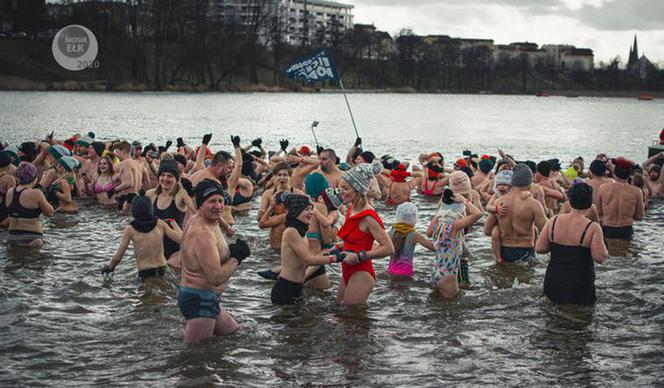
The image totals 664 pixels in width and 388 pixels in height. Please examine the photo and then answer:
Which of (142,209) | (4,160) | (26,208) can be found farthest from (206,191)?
(4,160)

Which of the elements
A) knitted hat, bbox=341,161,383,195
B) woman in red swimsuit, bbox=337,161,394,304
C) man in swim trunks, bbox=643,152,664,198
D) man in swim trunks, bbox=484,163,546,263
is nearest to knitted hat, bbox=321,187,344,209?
woman in red swimsuit, bbox=337,161,394,304

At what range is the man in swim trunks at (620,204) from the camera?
455 inches

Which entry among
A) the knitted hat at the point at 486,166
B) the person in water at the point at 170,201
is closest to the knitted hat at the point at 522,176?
the person in water at the point at 170,201

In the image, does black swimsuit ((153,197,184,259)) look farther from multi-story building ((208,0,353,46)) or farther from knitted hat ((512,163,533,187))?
multi-story building ((208,0,353,46))

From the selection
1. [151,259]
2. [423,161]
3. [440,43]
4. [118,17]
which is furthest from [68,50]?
[440,43]

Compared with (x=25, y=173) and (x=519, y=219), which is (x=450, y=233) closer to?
(x=519, y=219)

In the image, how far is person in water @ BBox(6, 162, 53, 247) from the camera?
33.7 ft

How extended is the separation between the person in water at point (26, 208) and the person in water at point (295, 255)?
4351 millimetres

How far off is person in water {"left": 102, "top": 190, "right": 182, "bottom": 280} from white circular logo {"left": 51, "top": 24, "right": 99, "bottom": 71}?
273ft

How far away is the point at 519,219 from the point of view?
31.8ft

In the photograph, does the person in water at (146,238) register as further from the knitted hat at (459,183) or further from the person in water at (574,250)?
the person in water at (574,250)

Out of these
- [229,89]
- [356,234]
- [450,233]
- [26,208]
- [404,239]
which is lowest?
[404,239]

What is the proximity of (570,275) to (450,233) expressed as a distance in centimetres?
141

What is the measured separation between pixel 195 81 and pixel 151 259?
95.8 metres
